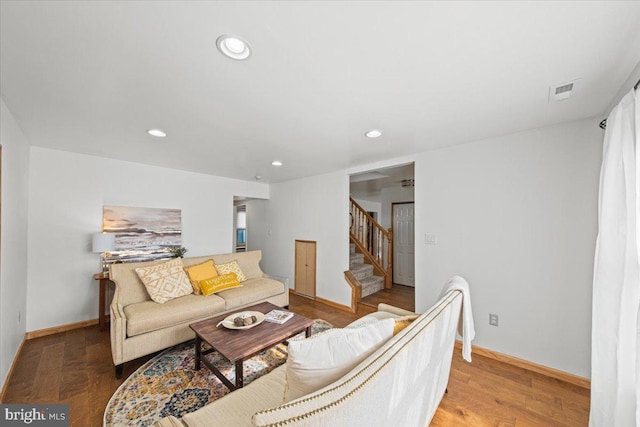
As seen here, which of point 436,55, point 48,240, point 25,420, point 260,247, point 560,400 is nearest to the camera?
point 436,55

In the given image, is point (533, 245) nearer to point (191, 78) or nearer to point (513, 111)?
point (513, 111)

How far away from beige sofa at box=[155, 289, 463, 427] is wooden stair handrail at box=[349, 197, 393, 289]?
11.1ft

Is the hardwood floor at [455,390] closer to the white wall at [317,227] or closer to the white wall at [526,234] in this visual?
the white wall at [526,234]

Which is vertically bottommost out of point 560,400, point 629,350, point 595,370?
point 560,400

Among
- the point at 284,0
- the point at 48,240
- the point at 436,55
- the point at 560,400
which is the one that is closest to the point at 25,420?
the point at 48,240

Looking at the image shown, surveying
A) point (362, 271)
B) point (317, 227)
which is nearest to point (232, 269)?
point (317, 227)

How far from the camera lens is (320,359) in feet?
2.87

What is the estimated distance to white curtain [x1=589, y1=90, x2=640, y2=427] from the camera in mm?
1271

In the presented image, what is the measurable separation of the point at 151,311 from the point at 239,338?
1.11m

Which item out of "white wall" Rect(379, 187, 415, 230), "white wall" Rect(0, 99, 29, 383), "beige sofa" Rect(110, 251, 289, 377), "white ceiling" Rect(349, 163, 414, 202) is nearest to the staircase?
"white wall" Rect(379, 187, 415, 230)

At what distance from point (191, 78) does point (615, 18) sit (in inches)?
86.5

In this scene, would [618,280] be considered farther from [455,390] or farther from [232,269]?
[232,269]

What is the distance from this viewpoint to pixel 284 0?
972 millimetres

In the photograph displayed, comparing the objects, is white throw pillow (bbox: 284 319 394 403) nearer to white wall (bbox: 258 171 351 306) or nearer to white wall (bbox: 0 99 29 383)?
white wall (bbox: 0 99 29 383)
